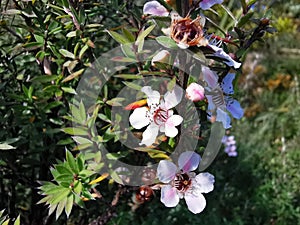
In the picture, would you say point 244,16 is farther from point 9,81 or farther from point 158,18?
point 9,81

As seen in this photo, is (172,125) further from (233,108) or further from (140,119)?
(233,108)

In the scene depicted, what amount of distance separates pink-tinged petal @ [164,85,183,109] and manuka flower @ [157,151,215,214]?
115 millimetres

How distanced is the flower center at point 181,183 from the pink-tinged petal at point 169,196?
12 millimetres

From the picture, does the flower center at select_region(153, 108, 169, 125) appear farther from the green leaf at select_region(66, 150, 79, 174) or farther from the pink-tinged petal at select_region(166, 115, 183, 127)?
the green leaf at select_region(66, 150, 79, 174)

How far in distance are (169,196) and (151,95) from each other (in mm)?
219

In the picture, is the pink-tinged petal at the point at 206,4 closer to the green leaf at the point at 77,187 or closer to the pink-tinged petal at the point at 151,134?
the pink-tinged petal at the point at 151,134

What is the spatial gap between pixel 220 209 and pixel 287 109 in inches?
49.0

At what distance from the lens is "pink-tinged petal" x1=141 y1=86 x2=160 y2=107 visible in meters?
1.03

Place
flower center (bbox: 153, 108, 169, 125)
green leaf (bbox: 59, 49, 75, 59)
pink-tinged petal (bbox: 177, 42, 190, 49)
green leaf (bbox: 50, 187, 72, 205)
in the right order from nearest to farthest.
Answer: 1. pink-tinged petal (bbox: 177, 42, 190, 49)
2. flower center (bbox: 153, 108, 169, 125)
3. green leaf (bbox: 50, 187, 72, 205)
4. green leaf (bbox: 59, 49, 75, 59)

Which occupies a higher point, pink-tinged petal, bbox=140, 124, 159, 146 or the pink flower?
the pink flower

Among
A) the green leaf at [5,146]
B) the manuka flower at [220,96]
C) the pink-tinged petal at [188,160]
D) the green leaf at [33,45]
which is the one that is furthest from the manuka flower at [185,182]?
the green leaf at [33,45]

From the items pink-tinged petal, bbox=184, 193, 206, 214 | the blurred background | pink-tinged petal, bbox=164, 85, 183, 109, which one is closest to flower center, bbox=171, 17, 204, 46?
pink-tinged petal, bbox=164, 85, 183, 109

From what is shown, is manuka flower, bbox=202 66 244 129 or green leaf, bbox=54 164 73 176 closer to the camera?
manuka flower, bbox=202 66 244 129

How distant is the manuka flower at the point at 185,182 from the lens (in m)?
1.03
